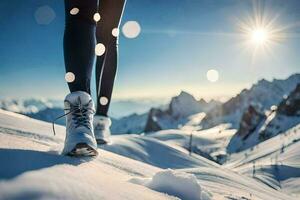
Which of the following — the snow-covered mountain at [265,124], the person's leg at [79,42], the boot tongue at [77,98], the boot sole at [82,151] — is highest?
the snow-covered mountain at [265,124]

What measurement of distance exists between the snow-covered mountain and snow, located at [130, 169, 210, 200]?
565ft

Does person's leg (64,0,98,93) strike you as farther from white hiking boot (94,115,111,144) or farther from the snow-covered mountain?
the snow-covered mountain

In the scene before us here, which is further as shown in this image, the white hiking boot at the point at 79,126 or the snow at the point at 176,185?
the white hiking boot at the point at 79,126

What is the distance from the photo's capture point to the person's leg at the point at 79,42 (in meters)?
2.50

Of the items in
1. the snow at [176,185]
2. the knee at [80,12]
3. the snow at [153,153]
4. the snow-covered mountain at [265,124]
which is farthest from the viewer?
the snow-covered mountain at [265,124]

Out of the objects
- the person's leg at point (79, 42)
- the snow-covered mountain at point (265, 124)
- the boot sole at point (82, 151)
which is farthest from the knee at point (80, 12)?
the snow-covered mountain at point (265, 124)

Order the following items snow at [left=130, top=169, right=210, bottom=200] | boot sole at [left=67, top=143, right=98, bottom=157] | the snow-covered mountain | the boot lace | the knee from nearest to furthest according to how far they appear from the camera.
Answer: snow at [left=130, top=169, right=210, bottom=200] < boot sole at [left=67, top=143, right=98, bottom=157] < the boot lace < the knee < the snow-covered mountain

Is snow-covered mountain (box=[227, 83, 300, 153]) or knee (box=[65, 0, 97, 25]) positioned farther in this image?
snow-covered mountain (box=[227, 83, 300, 153])

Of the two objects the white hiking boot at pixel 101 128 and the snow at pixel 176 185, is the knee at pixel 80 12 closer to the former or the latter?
the snow at pixel 176 185

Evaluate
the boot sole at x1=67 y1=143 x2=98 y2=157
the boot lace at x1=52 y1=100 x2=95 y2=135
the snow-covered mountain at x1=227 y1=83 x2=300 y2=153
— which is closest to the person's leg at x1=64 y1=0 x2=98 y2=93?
the boot lace at x1=52 y1=100 x2=95 y2=135

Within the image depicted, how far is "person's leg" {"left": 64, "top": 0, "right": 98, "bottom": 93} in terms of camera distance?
2.50m

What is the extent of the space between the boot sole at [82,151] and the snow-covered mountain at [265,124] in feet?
565

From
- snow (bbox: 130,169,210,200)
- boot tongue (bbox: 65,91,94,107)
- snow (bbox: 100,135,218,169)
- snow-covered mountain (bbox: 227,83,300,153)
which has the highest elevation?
snow-covered mountain (bbox: 227,83,300,153)

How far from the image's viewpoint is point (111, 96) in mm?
3691
